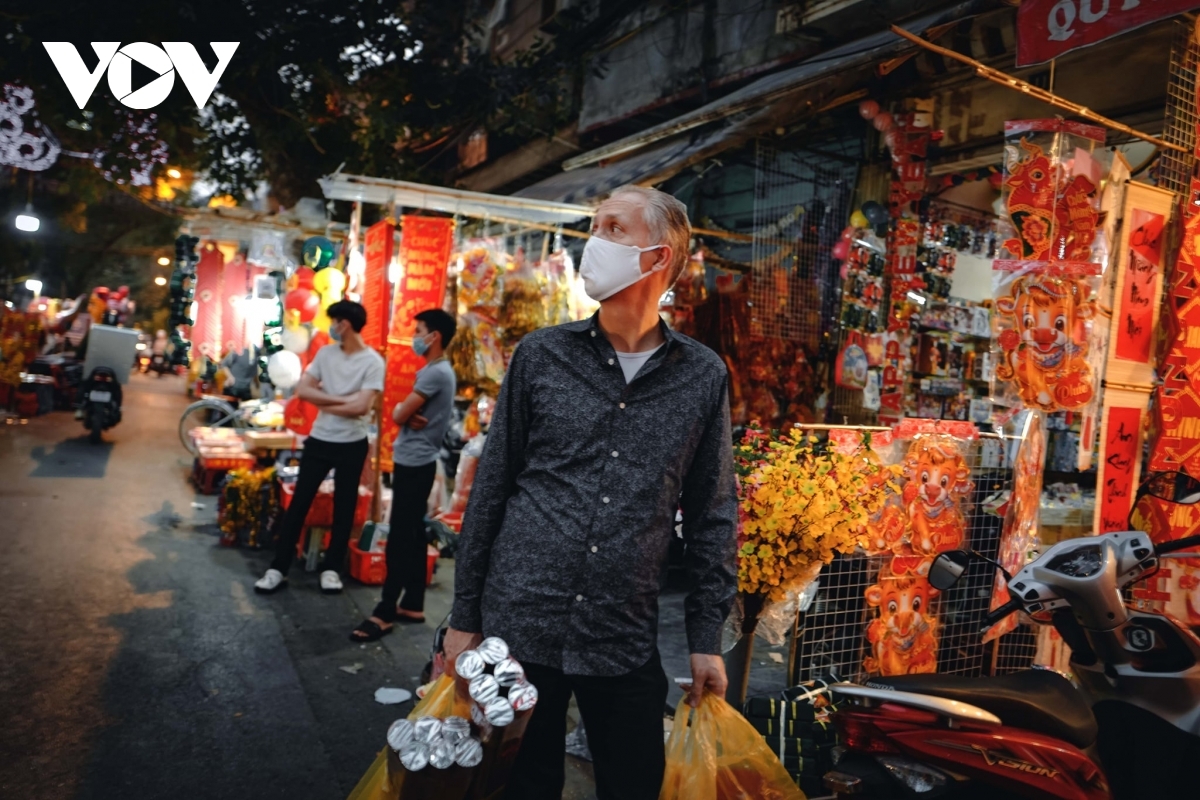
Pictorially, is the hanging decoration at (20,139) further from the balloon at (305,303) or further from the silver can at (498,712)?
the silver can at (498,712)

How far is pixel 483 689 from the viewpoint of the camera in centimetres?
179

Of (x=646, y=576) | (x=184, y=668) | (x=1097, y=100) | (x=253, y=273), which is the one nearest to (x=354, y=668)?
(x=184, y=668)

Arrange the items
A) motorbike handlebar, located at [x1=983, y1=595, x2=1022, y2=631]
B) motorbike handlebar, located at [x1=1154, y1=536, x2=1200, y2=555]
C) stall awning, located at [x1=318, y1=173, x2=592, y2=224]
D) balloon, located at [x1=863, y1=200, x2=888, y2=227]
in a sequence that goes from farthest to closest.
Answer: stall awning, located at [x1=318, y1=173, x2=592, y2=224], balloon, located at [x1=863, y1=200, x2=888, y2=227], motorbike handlebar, located at [x1=983, y1=595, x2=1022, y2=631], motorbike handlebar, located at [x1=1154, y1=536, x2=1200, y2=555]

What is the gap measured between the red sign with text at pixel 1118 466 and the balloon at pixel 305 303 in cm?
692

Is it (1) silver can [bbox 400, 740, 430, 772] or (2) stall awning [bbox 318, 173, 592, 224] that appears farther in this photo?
(2) stall awning [bbox 318, 173, 592, 224]

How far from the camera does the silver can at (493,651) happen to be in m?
1.85

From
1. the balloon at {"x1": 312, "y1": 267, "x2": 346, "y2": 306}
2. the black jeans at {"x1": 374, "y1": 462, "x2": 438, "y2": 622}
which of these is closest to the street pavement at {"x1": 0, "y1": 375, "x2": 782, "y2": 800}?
the black jeans at {"x1": 374, "y1": 462, "x2": 438, "y2": 622}

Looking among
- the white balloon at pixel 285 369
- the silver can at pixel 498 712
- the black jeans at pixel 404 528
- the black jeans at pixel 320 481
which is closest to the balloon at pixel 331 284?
the white balloon at pixel 285 369

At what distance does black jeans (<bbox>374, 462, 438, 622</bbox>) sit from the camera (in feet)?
17.0

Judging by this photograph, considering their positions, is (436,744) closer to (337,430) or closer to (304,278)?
(337,430)

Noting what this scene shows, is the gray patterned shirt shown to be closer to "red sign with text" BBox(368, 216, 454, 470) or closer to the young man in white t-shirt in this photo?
the young man in white t-shirt

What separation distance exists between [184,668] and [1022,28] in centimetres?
510

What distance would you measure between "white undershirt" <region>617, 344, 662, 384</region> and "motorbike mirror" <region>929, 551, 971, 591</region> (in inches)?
48.5

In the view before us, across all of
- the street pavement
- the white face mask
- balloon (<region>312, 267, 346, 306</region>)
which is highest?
balloon (<region>312, 267, 346, 306</region>)
